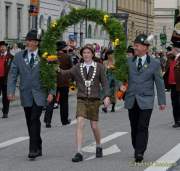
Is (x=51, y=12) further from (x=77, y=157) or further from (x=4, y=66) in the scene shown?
(x=77, y=157)

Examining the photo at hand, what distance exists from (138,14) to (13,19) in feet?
161

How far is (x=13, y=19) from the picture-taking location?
49750 mm

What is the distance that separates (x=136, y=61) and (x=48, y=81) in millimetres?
1359

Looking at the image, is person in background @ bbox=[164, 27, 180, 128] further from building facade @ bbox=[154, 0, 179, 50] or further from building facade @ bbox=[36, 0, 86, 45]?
building facade @ bbox=[154, 0, 179, 50]

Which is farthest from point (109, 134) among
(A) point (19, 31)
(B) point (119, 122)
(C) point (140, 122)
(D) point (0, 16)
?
(A) point (19, 31)

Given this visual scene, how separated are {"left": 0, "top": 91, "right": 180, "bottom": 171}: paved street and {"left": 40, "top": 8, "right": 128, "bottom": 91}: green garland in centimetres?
124

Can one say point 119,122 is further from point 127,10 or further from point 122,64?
point 127,10

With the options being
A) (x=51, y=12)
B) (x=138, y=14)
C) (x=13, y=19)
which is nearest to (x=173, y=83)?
(x=13, y=19)

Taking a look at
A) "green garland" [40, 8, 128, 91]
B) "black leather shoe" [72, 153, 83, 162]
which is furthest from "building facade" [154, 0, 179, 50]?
"black leather shoe" [72, 153, 83, 162]

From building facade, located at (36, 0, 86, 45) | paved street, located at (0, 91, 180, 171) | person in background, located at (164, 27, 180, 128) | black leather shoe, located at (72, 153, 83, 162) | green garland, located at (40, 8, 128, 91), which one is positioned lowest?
paved street, located at (0, 91, 180, 171)

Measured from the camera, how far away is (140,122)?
12.0 m

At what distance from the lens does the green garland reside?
12.1 meters

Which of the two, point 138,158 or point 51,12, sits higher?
point 51,12

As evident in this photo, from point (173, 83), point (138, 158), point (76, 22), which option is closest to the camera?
point (138, 158)
